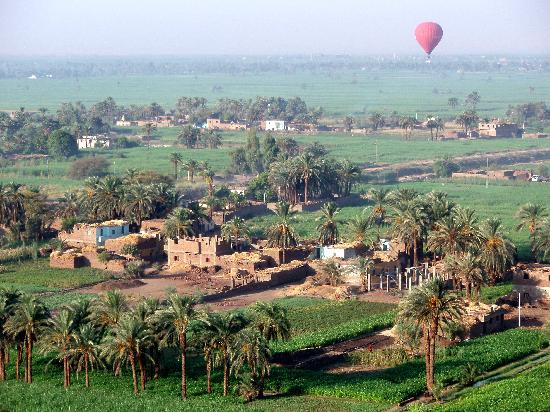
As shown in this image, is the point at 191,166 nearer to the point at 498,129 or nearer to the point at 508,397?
the point at 498,129

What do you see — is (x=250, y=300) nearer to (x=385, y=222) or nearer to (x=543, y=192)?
(x=385, y=222)

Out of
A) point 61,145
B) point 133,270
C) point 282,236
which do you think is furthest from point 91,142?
point 133,270

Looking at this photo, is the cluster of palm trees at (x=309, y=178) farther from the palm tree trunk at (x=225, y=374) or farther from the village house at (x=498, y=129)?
the village house at (x=498, y=129)

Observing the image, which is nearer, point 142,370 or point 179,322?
point 179,322

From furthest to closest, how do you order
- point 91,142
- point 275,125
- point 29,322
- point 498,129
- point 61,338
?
1. point 275,125
2. point 498,129
3. point 91,142
4. point 29,322
5. point 61,338

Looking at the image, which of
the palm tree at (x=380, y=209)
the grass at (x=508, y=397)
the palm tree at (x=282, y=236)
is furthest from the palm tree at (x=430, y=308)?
the palm tree at (x=380, y=209)

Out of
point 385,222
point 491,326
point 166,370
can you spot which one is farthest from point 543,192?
point 166,370
